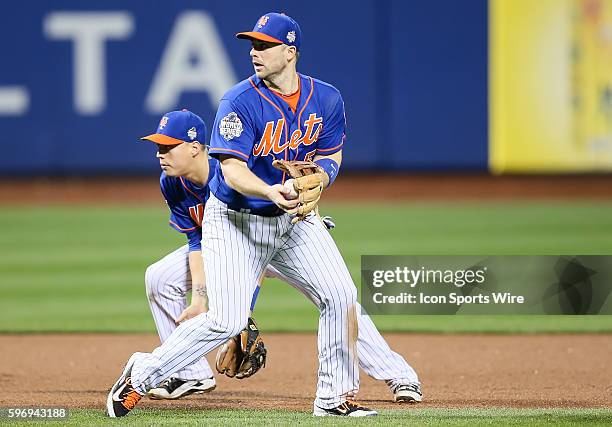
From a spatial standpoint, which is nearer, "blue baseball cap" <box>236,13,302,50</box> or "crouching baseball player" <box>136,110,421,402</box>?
"blue baseball cap" <box>236,13,302,50</box>

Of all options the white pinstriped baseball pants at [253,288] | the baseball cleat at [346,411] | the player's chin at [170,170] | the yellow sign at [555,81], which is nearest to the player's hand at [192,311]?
the white pinstriped baseball pants at [253,288]

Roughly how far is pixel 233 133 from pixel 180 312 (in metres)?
1.30

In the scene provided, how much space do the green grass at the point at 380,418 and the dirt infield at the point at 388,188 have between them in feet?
37.0

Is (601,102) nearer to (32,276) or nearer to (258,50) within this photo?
(32,276)

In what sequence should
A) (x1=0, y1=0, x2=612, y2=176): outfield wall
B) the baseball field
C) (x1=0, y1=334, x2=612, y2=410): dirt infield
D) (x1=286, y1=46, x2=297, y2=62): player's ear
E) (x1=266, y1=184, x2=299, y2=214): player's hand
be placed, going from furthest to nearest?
1. (x1=0, y1=0, x2=612, y2=176): outfield wall
2. (x1=0, y1=334, x2=612, y2=410): dirt infield
3. the baseball field
4. (x1=286, y1=46, x2=297, y2=62): player's ear
5. (x1=266, y1=184, x2=299, y2=214): player's hand

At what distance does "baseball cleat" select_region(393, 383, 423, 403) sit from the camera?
17.8 feet

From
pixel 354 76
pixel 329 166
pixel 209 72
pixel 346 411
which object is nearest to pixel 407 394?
pixel 346 411

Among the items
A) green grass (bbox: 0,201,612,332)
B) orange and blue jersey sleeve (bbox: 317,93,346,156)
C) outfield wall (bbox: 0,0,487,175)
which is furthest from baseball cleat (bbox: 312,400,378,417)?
outfield wall (bbox: 0,0,487,175)

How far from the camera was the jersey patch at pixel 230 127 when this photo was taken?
15.5 ft

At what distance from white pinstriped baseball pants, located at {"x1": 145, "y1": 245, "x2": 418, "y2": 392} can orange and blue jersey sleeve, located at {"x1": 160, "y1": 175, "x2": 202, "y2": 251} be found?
5.9 inches

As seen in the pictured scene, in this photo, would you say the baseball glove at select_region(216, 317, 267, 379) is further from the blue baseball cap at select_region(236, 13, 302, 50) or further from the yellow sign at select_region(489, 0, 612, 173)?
the yellow sign at select_region(489, 0, 612, 173)

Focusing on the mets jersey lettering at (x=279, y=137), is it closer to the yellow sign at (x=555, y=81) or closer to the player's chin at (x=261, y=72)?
the player's chin at (x=261, y=72)

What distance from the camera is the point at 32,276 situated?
10.3 m

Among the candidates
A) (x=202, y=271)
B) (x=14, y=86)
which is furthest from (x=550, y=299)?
(x=14, y=86)
